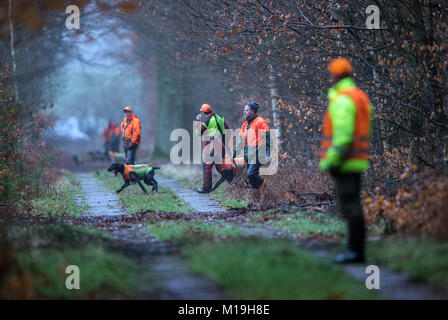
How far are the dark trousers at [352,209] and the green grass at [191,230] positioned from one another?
6.69 feet

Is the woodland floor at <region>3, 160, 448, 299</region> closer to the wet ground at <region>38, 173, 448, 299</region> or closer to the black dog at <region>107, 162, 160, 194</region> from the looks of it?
the wet ground at <region>38, 173, 448, 299</region>

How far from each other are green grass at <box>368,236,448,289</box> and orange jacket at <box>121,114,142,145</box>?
1155 centimetres

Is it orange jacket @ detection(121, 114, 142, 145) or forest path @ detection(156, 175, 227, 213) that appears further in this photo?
orange jacket @ detection(121, 114, 142, 145)

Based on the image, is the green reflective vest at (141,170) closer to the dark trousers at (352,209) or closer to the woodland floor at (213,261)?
the woodland floor at (213,261)

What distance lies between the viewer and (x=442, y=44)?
984cm

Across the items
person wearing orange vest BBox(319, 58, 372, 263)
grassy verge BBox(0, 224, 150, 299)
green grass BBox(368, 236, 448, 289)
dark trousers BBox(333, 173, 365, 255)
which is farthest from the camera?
dark trousers BBox(333, 173, 365, 255)

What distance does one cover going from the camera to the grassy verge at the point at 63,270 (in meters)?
5.52

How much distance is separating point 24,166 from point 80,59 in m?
14.6

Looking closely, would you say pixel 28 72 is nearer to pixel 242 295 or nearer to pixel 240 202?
pixel 240 202

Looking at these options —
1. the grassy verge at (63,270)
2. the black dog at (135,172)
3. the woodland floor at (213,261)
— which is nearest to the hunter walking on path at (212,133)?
the black dog at (135,172)

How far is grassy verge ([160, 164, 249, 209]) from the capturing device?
1315 cm

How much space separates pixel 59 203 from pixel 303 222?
6379 mm

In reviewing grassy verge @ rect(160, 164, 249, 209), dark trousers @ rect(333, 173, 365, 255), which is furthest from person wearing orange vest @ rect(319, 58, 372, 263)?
grassy verge @ rect(160, 164, 249, 209)
